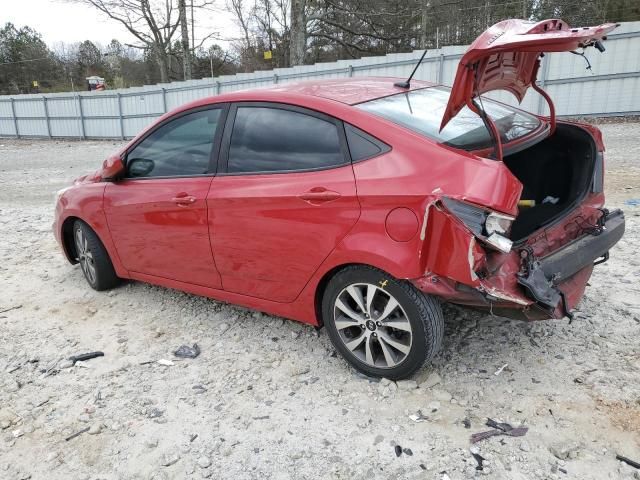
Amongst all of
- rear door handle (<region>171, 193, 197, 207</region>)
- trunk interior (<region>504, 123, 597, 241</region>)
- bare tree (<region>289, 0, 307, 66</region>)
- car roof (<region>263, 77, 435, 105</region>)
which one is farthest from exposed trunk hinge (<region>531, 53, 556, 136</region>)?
bare tree (<region>289, 0, 307, 66</region>)

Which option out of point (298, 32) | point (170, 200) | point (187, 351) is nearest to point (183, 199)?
point (170, 200)

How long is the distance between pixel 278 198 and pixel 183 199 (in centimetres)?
83

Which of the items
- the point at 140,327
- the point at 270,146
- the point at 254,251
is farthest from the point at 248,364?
the point at 270,146

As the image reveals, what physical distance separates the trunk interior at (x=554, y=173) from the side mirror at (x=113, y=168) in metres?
2.83

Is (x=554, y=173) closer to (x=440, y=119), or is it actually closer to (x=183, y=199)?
(x=440, y=119)

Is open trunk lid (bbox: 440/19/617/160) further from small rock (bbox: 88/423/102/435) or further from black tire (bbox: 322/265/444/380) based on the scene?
small rock (bbox: 88/423/102/435)

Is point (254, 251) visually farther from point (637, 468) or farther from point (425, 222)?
point (637, 468)

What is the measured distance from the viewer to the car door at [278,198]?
2.88 m

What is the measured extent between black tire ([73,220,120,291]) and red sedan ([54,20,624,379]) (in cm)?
50

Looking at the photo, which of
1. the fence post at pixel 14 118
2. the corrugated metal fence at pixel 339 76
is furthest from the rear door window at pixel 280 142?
the fence post at pixel 14 118

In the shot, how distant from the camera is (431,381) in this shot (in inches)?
117

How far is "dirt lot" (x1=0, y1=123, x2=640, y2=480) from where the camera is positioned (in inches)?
96.2

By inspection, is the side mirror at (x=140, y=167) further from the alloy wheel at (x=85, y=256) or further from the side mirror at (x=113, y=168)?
the alloy wheel at (x=85, y=256)

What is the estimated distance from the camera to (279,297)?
10.8ft
